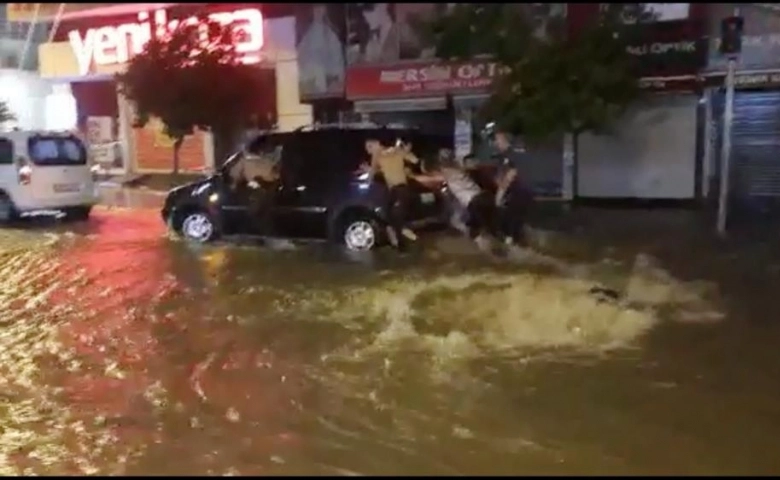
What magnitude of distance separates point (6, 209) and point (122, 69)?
8253mm

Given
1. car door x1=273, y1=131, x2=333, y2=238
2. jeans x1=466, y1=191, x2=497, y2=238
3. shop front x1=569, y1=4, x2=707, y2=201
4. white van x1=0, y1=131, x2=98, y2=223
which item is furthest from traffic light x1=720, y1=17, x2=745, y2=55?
white van x1=0, y1=131, x2=98, y2=223

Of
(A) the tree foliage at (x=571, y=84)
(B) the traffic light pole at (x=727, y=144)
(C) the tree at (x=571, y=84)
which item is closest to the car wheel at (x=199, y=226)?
(A) the tree foliage at (x=571, y=84)

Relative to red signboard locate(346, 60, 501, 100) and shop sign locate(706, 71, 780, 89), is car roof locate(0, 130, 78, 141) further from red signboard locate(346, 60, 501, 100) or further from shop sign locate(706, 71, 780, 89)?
shop sign locate(706, 71, 780, 89)

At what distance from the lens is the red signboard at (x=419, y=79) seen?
20.3m

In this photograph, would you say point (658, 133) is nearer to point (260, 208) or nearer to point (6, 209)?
point (260, 208)

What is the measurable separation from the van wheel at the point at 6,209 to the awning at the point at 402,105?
775 centimetres

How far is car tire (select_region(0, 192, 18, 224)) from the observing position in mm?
18531

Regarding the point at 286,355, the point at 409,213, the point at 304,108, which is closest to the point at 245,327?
the point at 286,355

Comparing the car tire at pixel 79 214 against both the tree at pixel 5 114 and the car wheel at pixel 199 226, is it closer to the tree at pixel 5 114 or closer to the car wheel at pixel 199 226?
the tree at pixel 5 114

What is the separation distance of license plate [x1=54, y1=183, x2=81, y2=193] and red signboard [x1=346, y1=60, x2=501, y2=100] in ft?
21.3

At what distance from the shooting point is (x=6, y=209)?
18.7 meters

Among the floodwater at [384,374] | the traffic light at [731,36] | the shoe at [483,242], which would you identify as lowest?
the floodwater at [384,374]

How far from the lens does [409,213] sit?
46.2ft

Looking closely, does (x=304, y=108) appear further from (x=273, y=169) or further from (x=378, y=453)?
(x=378, y=453)
